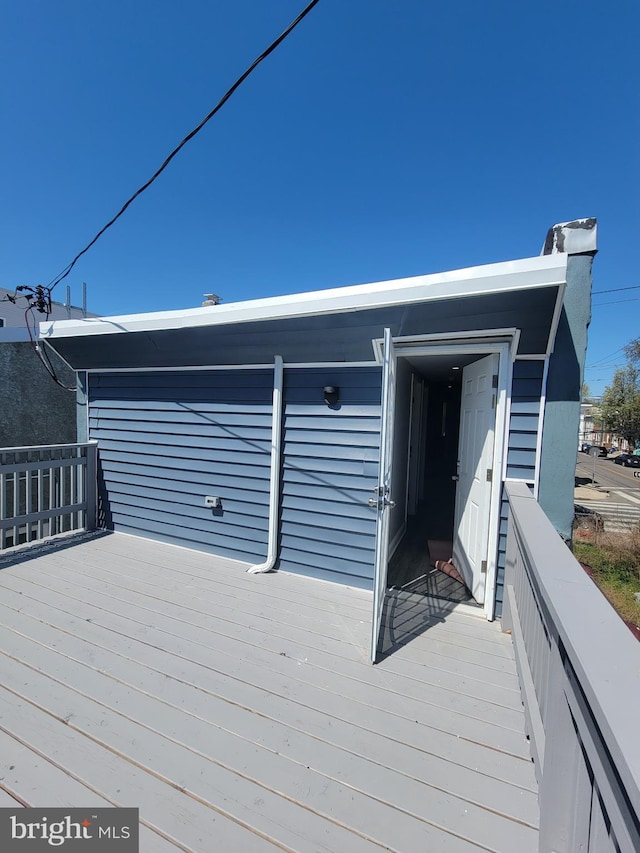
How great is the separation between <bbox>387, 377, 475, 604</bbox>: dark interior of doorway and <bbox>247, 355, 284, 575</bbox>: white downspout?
1071 millimetres

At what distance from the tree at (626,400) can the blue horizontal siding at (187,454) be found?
98.9ft

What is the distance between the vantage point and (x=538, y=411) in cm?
237

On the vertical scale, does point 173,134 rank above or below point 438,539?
above

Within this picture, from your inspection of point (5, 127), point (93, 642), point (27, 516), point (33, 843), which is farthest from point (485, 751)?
point (5, 127)

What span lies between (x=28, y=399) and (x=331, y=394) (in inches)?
270

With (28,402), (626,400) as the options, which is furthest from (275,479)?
(626,400)

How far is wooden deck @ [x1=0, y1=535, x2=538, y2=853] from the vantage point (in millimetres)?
1172

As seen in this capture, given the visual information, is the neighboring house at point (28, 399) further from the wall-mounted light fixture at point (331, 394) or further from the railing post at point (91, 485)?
the wall-mounted light fixture at point (331, 394)

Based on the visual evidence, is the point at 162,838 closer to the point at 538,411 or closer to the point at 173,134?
the point at 538,411

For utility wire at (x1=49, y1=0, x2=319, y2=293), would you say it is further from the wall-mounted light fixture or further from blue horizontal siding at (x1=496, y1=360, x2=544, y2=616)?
blue horizontal siding at (x1=496, y1=360, x2=544, y2=616)

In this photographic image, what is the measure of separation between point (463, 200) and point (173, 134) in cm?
453

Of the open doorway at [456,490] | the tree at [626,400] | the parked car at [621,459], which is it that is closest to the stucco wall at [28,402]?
the open doorway at [456,490]

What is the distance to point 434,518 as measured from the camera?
200 inches

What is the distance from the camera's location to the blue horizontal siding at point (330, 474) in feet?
9.32
